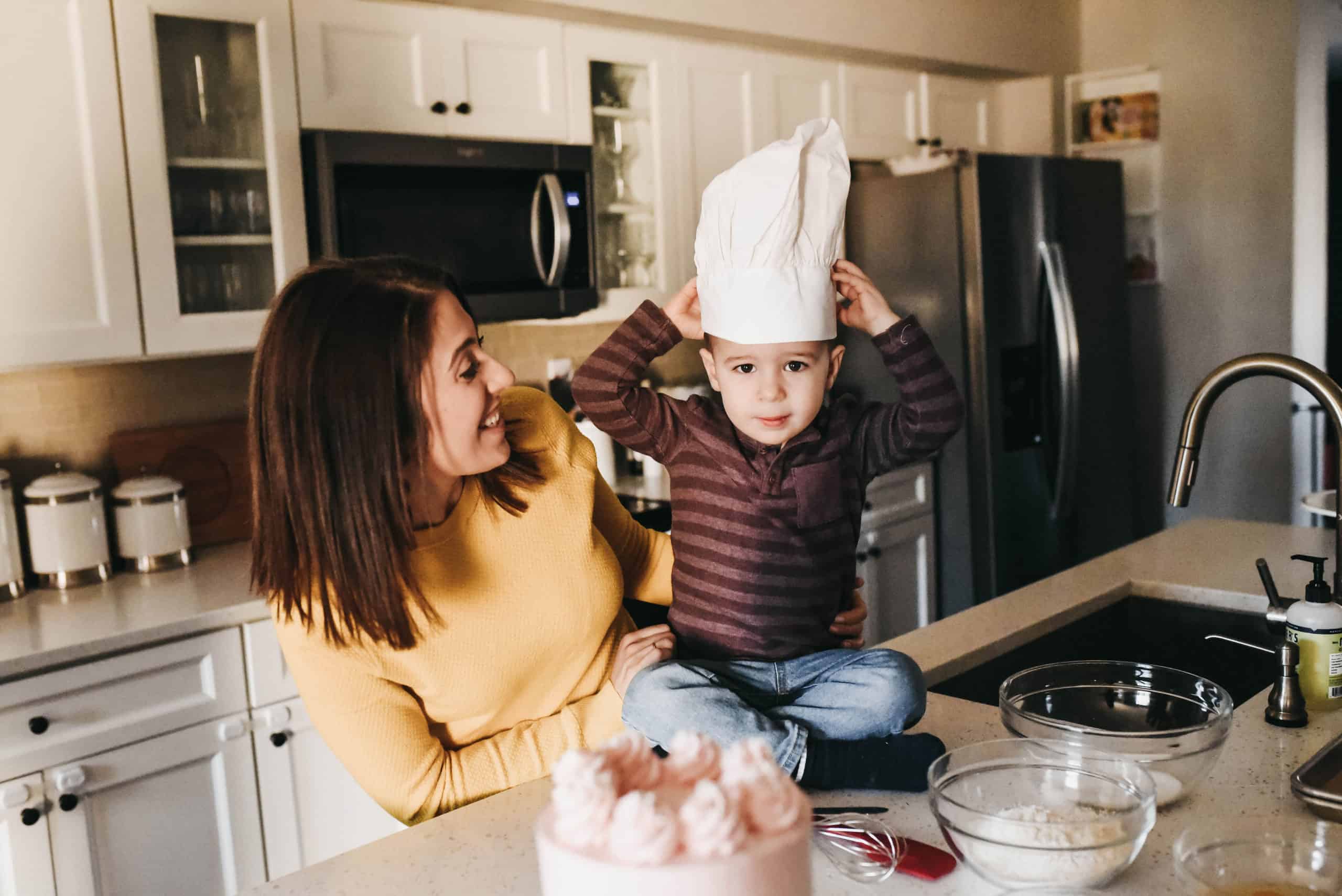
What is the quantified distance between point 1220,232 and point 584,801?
436 cm

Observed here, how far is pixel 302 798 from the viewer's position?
7.58 ft

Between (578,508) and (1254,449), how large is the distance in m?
3.66

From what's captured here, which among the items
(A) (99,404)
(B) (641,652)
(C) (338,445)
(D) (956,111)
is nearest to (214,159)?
(A) (99,404)

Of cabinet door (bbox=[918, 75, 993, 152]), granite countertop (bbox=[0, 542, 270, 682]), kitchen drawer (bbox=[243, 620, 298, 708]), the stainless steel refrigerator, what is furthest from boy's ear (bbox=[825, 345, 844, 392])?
cabinet door (bbox=[918, 75, 993, 152])

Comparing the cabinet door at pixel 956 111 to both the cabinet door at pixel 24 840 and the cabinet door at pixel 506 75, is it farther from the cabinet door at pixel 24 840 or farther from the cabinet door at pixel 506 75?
the cabinet door at pixel 24 840

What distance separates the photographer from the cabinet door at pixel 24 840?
6.30 feet

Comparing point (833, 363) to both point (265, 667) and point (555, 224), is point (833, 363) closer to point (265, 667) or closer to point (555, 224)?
point (265, 667)

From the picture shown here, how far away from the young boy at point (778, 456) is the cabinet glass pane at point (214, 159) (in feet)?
4.39

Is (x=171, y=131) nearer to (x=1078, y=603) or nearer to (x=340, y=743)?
(x=340, y=743)

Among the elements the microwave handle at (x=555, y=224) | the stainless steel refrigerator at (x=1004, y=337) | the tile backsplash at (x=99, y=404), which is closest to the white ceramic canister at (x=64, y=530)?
the tile backsplash at (x=99, y=404)

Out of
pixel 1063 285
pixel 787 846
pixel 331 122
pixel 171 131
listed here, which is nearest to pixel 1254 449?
pixel 1063 285

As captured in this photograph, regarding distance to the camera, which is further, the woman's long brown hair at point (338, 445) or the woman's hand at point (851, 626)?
the woman's hand at point (851, 626)

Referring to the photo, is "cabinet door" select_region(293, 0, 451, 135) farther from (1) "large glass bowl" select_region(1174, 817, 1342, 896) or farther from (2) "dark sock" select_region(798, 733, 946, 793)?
(1) "large glass bowl" select_region(1174, 817, 1342, 896)

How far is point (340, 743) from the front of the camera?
4.18 feet
